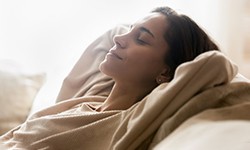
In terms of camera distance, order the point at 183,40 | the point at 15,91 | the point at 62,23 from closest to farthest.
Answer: the point at 183,40 < the point at 15,91 < the point at 62,23

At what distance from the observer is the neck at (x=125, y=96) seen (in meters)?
1.33

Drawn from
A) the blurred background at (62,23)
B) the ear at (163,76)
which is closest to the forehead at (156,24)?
the ear at (163,76)

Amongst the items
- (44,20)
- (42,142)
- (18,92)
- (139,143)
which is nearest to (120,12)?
(44,20)

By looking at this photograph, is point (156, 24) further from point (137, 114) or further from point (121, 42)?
point (137, 114)

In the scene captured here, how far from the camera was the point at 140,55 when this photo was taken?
130 cm

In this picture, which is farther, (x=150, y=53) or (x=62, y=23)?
(x=62, y=23)

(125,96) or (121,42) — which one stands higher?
(121,42)

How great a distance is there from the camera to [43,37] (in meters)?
2.24

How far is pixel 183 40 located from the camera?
128 centimetres

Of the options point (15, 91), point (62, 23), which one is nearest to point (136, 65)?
point (15, 91)

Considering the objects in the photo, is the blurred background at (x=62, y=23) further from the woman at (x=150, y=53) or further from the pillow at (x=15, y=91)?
the woman at (x=150, y=53)

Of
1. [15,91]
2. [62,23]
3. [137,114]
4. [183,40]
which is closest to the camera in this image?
[137,114]

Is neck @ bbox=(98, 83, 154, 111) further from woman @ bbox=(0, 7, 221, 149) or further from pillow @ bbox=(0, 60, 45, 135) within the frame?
pillow @ bbox=(0, 60, 45, 135)

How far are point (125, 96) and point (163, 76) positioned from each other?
0.43ft
